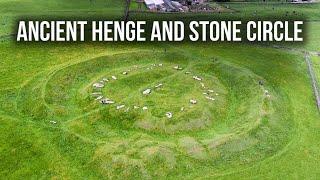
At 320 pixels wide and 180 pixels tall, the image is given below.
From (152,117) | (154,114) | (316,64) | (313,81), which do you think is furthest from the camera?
(316,64)

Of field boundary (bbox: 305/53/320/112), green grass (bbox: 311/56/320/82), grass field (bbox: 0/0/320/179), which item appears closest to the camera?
grass field (bbox: 0/0/320/179)

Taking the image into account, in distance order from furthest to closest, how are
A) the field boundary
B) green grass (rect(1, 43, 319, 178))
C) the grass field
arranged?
the field boundary
green grass (rect(1, 43, 319, 178))
the grass field

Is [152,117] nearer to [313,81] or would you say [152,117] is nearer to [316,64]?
[313,81]

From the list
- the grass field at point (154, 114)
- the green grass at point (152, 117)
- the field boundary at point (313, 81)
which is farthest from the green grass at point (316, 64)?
the green grass at point (152, 117)

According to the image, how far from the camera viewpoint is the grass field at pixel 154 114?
49.4 metres

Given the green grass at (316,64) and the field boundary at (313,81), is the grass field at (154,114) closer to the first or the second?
the green grass at (316,64)

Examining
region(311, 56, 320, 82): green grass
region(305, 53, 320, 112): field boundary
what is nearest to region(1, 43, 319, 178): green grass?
region(305, 53, 320, 112): field boundary

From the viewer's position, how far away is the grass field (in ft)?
162

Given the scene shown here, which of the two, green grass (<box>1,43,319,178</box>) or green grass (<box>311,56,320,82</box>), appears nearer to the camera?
green grass (<box>1,43,319,178</box>)

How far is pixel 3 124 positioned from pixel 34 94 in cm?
890

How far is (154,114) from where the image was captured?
2306 inches

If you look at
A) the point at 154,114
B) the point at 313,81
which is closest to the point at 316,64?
the point at 313,81

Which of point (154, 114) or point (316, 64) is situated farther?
point (316, 64)

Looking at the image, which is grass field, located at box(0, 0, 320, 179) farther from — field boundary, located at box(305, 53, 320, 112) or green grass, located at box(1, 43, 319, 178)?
field boundary, located at box(305, 53, 320, 112)
